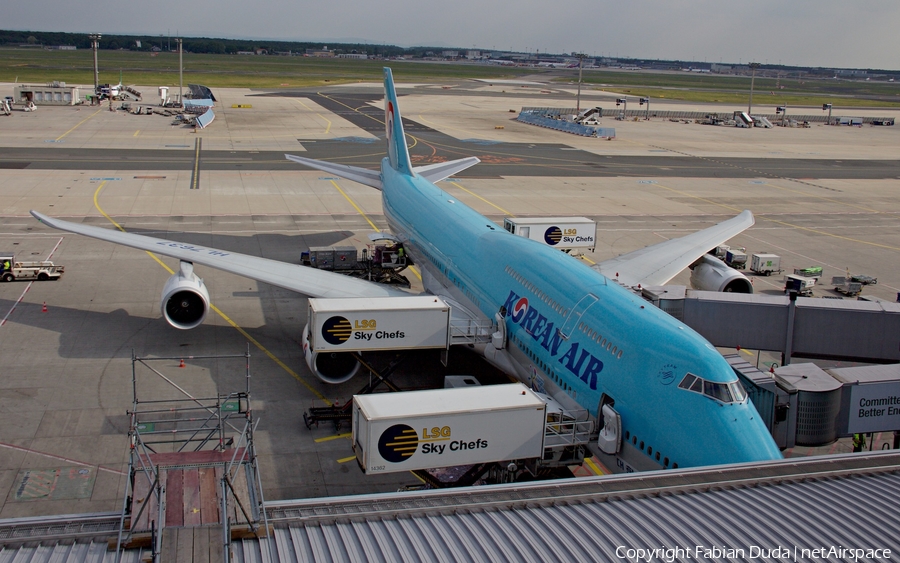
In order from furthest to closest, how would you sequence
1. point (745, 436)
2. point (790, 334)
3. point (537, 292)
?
point (790, 334) < point (537, 292) < point (745, 436)

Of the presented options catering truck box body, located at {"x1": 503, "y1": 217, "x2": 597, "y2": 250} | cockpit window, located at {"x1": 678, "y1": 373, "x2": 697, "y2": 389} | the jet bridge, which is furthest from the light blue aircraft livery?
catering truck box body, located at {"x1": 503, "y1": 217, "x2": 597, "y2": 250}

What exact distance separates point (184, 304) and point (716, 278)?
20246 mm

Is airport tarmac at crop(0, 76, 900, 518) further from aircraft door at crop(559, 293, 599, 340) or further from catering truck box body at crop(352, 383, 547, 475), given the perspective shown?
aircraft door at crop(559, 293, 599, 340)

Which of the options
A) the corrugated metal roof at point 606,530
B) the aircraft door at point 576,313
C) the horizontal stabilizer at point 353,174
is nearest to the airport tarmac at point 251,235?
the horizontal stabilizer at point 353,174

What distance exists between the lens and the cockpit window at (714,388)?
49.2 ft

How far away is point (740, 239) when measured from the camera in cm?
4603

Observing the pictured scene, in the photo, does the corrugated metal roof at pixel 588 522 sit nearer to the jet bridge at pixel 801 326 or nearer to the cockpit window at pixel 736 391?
the cockpit window at pixel 736 391

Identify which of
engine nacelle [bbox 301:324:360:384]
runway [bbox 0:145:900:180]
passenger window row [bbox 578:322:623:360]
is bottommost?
engine nacelle [bbox 301:324:360:384]

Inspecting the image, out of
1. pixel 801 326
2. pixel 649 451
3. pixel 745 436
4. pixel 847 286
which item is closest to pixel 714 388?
pixel 745 436

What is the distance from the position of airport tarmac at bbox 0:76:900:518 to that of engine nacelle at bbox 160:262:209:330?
891mm

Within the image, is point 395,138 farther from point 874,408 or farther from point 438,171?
point 874,408

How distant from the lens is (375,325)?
2167 cm

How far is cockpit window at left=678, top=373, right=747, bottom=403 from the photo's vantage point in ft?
49.2

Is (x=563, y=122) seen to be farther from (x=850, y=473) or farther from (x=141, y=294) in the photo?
(x=850, y=473)
